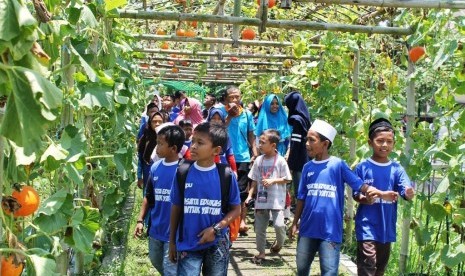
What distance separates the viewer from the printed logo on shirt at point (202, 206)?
3.81 m

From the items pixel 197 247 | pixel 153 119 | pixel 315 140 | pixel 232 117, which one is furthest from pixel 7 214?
pixel 232 117

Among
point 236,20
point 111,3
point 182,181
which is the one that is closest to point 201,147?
point 182,181

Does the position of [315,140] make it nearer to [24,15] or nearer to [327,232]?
[327,232]

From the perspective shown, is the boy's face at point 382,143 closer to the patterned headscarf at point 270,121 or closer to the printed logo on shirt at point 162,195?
the printed logo on shirt at point 162,195

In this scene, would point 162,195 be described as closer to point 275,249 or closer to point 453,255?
point 453,255

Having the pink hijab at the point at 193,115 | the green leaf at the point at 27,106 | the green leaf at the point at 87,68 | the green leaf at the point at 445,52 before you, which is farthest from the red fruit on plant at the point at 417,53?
the green leaf at the point at 27,106

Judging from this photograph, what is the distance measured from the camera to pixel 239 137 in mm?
7371

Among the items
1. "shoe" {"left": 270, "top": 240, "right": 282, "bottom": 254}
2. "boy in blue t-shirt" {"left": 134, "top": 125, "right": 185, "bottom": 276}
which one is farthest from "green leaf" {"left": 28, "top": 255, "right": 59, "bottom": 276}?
"shoe" {"left": 270, "top": 240, "right": 282, "bottom": 254}

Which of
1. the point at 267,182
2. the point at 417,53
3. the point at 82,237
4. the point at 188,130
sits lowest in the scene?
the point at 267,182

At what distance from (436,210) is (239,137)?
3.39 meters

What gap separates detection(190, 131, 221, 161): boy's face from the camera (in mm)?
3857

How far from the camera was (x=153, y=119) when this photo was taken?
6.41m

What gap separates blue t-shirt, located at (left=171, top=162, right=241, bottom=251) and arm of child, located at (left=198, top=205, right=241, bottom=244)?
0.04 metres

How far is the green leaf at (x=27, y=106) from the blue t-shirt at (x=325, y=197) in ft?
10.7
